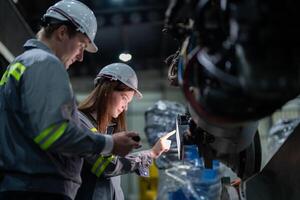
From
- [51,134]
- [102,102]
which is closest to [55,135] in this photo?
[51,134]

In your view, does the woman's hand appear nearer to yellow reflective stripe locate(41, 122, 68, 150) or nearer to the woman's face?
the woman's face

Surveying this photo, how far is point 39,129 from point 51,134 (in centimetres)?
5

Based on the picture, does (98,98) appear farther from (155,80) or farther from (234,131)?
(155,80)

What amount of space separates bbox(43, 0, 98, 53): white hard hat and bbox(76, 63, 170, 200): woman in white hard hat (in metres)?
0.62

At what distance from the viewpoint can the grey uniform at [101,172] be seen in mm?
2316

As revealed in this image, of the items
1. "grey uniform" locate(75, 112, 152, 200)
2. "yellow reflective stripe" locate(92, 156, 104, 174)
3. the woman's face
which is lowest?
"grey uniform" locate(75, 112, 152, 200)

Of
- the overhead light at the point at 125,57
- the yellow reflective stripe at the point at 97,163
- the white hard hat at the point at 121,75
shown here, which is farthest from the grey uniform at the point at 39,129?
the overhead light at the point at 125,57

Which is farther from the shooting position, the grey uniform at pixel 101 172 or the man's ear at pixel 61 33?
the grey uniform at pixel 101 172

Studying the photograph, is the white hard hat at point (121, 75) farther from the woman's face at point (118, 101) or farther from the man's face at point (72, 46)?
the man's face at point (72, 46)

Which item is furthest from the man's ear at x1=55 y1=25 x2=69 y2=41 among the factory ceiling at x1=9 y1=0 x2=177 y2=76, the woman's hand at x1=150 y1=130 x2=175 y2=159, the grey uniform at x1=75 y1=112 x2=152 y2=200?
the factory ceiling at x1=9 y1=0 x2=177 y2=76

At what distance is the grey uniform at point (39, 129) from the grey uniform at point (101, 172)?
558mm

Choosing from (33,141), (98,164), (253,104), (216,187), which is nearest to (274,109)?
(253,104)

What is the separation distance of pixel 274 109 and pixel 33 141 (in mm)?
888

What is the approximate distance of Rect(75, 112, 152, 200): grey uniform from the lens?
2316mm
